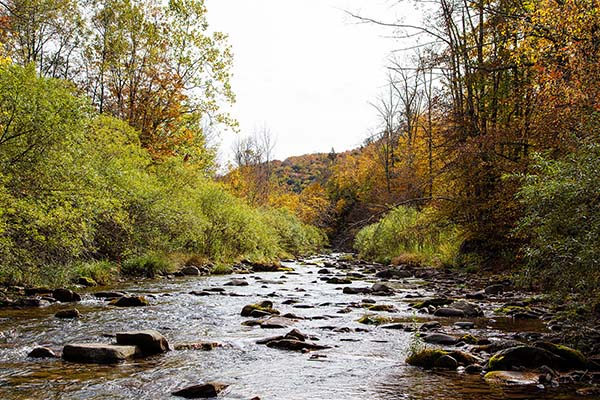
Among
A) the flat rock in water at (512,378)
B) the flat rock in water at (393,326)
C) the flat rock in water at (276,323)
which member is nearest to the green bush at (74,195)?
the flat rock in water at (276,323)

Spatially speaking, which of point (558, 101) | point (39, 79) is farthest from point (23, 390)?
point (558, 101)

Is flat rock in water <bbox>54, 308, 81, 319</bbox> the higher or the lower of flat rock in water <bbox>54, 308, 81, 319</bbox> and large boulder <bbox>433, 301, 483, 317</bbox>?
the higher

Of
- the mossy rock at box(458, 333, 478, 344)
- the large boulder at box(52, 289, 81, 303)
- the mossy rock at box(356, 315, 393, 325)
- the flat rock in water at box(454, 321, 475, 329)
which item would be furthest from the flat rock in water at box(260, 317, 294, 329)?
the large boulder at box(52, 289, 81, 303)

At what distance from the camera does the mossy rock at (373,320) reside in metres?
9.90

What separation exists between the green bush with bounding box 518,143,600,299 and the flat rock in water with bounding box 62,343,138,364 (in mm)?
5913

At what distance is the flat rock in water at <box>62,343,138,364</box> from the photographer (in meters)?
6.68

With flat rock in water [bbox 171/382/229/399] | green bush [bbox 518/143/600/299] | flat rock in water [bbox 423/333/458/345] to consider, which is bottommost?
flat rock in water [bbox 423/333/458/345]

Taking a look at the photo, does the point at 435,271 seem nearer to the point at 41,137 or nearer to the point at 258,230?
the point at 258,230

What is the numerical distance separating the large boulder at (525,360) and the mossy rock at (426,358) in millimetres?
622

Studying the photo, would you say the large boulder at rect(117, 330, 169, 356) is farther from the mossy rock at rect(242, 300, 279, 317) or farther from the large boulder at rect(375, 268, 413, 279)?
the large boulder at rect(375, 268, 413, 279)

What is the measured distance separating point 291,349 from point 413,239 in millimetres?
20875

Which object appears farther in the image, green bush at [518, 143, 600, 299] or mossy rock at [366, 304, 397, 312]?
mossy rock at [366, 304, 397, 312]

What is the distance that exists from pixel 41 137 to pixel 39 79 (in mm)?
1594

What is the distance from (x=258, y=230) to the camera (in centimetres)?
3098
